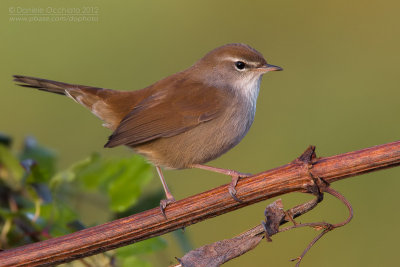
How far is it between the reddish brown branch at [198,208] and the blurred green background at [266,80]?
8.48ft

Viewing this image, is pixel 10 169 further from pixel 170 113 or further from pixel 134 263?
pixel 170 113

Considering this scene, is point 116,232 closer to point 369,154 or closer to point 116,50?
point 369,154

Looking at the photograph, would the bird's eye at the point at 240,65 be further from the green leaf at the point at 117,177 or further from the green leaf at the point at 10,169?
the green leaf at the point at 10,169

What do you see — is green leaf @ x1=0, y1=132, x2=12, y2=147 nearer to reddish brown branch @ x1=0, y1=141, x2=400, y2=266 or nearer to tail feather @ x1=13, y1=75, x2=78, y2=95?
tail feather @ x1=13, y1=75, x2=78, y2=95

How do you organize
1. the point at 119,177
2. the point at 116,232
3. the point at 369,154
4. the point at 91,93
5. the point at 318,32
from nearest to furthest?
the point at 369,154
the point at 116,232
the point at 119,177
the point at 91,93
the point at 318,32

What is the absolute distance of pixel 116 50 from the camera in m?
7.54

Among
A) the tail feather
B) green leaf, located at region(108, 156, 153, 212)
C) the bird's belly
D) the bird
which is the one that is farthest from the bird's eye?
green leaf, located at region(108, 156, 153, 212)

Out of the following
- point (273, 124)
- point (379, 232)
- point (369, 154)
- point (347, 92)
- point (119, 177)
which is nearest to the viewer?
point (369, 154)

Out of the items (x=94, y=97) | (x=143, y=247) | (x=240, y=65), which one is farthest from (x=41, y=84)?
(x=143, y=247)

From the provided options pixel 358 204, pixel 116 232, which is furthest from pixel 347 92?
pixel 116 232

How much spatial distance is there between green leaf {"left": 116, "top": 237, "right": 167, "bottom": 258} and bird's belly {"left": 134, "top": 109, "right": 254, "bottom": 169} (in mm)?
1086

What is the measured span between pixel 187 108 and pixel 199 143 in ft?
1.11

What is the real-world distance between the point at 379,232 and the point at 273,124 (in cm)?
179

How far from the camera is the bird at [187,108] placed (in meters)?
4.19
